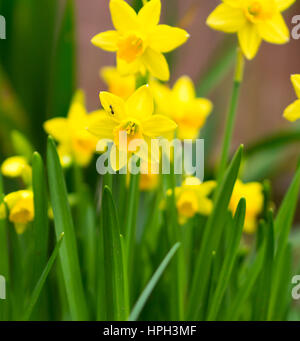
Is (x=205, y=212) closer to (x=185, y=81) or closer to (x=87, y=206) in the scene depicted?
(x=87, y=206)

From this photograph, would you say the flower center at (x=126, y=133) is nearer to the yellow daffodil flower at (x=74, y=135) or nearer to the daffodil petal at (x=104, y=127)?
the daffodil petal at (x=104, y=127)

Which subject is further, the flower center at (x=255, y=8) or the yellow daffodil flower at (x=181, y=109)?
the yellow daffodil flower at (x=181, y=109)

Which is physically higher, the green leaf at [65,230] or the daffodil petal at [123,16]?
the daffodil petal at [123,16]

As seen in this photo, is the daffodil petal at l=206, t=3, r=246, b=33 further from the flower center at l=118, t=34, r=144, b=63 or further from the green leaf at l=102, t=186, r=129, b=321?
the green leaf at l=102, t=186, r=129, b=321

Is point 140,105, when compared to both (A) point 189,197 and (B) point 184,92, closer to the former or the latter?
(A) point 189,197

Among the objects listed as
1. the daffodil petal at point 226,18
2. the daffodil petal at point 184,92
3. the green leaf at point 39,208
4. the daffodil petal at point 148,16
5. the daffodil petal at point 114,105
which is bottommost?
Answer: the green leaf at point 39,208

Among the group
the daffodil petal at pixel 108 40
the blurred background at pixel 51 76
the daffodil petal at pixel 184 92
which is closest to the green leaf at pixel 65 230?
the daffodil petal at pixel 108 40
